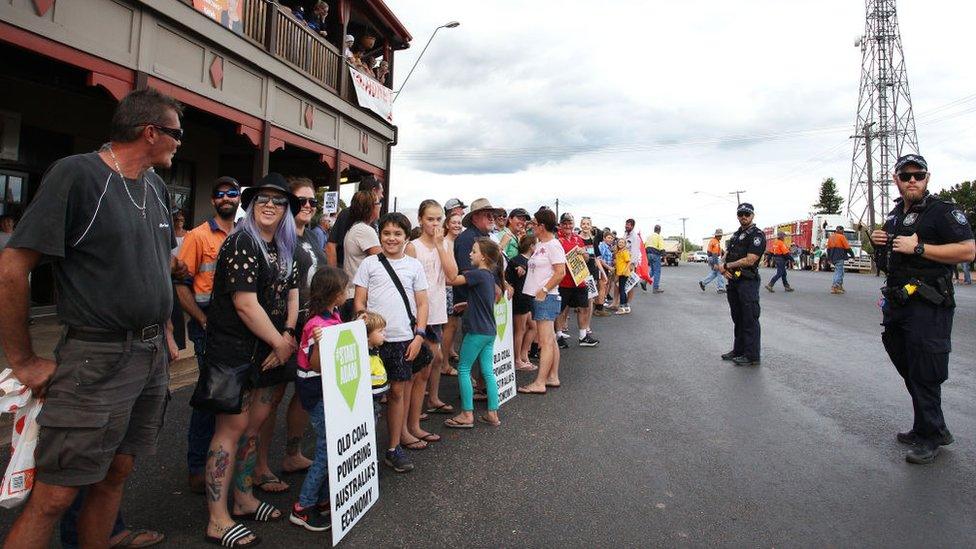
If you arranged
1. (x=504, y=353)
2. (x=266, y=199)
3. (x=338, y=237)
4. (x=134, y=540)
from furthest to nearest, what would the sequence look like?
(x=504, y=353) < (x=338, y=237) < (x=266, y=199) < (x=134, y=540)

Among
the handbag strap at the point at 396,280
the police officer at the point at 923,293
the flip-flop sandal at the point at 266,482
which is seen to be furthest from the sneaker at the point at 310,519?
the police officer at the point at 923,293

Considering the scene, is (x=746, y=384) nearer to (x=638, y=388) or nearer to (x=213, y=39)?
(x=638, y=388)

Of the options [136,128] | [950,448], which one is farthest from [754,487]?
[136,128]

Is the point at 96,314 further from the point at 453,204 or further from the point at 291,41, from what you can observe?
the point at 291,41

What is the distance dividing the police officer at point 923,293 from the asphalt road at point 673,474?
10.7 inches

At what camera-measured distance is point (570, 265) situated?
6.93 meters

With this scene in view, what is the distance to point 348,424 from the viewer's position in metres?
2.93

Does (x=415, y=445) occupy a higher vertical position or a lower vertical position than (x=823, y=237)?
lower

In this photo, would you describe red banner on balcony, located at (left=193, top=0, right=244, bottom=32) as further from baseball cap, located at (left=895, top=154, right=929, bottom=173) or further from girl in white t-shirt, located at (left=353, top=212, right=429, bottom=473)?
baseball cap, located at (left=895, top=154, right=929, bottom=173)

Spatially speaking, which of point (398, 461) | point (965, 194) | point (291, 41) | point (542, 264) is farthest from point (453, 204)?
point (965, 194)

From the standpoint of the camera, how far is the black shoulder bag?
12.0ft

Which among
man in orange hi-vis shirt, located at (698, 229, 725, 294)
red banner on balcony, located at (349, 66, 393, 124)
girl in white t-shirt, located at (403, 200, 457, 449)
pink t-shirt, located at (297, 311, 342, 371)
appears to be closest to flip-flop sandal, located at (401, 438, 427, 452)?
girl in white t-shirt, located at (403, 200, 457, 449)

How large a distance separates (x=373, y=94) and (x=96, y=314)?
45.6 ft

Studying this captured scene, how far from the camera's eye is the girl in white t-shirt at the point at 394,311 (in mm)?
3658
